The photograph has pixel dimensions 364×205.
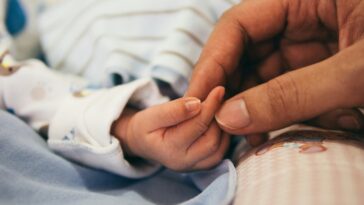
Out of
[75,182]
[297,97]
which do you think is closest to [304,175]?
[297,97]

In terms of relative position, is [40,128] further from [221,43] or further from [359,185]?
[359,185]

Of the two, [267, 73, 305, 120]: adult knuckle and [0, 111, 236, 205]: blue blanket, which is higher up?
[267, 73, 305, 120]: adult knuckle

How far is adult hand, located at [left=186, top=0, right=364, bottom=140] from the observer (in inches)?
18.3

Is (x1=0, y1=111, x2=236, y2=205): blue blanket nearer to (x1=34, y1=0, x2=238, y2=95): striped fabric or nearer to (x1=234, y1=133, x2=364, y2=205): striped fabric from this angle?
(x1=234, y1=133, x2=364, y2=205): striped fabric

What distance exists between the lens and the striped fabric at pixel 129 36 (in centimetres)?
74

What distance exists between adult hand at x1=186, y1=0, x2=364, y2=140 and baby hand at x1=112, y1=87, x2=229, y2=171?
2 cm

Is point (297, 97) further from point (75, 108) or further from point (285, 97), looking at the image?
point (75, 108)

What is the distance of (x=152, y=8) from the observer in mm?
818

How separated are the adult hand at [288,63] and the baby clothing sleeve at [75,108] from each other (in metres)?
0.12

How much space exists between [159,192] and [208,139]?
11cm

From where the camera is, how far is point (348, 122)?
57cm

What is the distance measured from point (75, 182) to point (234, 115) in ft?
0.77

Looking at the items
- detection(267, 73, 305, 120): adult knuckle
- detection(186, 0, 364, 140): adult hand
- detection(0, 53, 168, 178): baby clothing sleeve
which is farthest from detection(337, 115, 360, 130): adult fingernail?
detection(0, 53, 168, 178): baby clothing sleeve

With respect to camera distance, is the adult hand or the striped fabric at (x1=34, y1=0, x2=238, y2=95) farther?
the striped fabric at (x1=34, y1=0, x2=238, y2=95)
